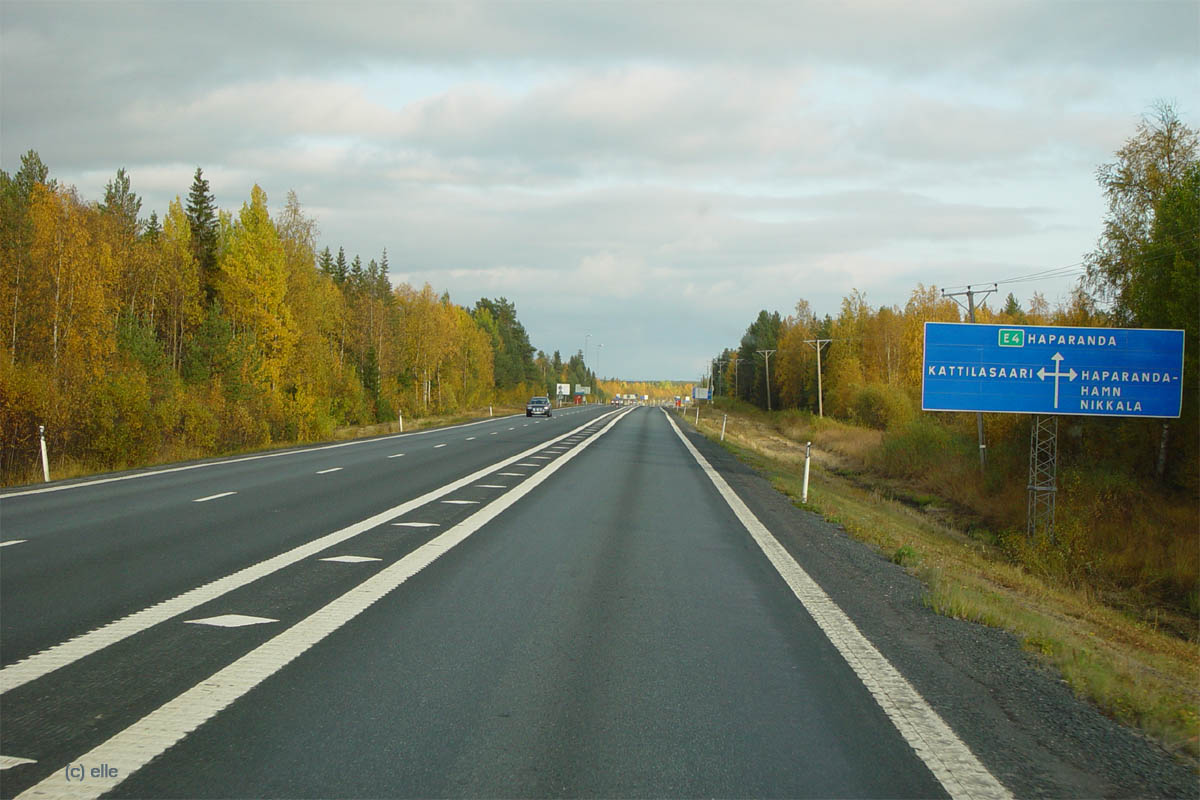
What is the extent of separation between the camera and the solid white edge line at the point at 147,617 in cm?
556

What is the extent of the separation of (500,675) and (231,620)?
2553 mm

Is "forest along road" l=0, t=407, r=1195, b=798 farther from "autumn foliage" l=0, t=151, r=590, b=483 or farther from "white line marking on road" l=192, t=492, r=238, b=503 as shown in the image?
"autumn foliage" l=0, t=151, r=590, b=483

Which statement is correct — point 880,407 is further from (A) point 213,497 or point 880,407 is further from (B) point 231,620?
(B) point 231,620

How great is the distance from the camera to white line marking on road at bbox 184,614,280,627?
22.2 feet

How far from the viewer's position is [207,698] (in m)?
5.04

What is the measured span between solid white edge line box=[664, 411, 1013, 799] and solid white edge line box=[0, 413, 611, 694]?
5266 millimetres

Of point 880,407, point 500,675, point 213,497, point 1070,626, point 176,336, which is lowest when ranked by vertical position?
point 1070,626

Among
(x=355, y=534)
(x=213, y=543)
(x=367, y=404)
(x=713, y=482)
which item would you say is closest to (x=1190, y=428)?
(x=713, y=482)

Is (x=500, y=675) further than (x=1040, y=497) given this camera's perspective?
No

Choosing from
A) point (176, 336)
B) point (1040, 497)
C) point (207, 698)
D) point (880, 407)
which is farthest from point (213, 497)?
point (880, 407)

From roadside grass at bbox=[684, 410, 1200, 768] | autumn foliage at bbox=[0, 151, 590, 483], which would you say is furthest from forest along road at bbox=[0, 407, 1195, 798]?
autumn foliage at bbox=[0, 151, 590, 483]

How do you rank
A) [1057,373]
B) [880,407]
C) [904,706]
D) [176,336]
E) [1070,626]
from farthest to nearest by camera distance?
1. [880,407]
2. [176,336]
3. [1057,373]
4. [1070,626]
5. [904,706]

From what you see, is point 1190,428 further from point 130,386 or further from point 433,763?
point 130,386

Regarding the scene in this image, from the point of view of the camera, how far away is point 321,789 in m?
3.93
